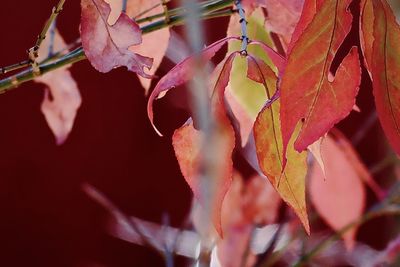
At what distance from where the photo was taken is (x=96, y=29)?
52cm

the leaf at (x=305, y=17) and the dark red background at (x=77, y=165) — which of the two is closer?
the leaf at (x=305, y=17)

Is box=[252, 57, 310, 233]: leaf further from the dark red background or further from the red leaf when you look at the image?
the dark red background

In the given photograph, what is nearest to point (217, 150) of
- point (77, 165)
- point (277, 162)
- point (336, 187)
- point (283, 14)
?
point (277, 162)

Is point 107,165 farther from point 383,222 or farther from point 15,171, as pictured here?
point 383,222

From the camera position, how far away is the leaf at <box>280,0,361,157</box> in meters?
0.44

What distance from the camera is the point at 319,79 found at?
45 cm

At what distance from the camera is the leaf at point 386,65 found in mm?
453

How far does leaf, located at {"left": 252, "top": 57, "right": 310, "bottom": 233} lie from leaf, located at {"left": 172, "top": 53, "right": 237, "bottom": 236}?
0.02 metres

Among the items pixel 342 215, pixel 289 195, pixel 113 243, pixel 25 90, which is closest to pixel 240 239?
pixel 342 215

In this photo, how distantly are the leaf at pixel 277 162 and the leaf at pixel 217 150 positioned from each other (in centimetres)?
2

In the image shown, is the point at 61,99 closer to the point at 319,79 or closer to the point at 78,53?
the point at 78,53

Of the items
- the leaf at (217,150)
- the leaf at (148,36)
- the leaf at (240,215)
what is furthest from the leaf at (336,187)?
the leaf at (217,150)

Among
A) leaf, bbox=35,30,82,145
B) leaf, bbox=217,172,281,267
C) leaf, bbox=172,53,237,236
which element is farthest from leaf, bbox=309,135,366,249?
leaf, bbox=172,53,237,236

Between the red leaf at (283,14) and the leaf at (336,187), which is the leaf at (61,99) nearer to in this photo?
the red leaf at (283,14)
